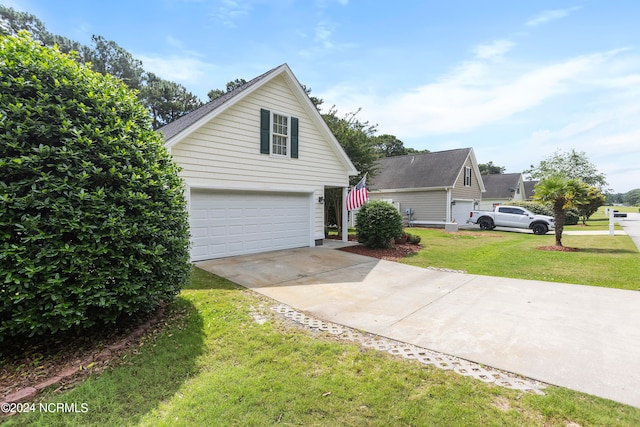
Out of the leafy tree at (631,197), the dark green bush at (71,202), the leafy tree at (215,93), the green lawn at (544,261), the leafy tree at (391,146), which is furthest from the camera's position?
the leafy tree at (631,197)

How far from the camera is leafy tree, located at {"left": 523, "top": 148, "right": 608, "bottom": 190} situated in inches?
1442

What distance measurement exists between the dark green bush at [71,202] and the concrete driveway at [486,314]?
99.9 inches

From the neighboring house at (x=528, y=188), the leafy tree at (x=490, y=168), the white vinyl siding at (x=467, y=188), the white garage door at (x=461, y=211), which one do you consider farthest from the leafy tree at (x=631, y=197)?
the white garage door at (x=461, y=211)

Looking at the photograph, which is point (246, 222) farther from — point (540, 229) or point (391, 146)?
point (391, 146)

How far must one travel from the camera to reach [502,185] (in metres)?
34.1

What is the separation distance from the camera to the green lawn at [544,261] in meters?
6.82

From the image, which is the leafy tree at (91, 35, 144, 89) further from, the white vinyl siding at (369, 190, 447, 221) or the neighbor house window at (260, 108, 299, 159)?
the white vinyl siding at (369, 190, 447, 221)

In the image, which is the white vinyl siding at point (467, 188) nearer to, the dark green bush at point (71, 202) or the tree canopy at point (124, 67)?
the dark green bush at point (71, 202)

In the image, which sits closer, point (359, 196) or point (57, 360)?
point (57, 360)

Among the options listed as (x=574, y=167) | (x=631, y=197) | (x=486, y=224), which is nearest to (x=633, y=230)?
(x=486, y=224)

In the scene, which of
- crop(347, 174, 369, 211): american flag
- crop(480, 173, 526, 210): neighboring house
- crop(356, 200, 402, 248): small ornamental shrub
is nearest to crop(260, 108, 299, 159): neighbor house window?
crop(347, 174, 369, 211): american flag

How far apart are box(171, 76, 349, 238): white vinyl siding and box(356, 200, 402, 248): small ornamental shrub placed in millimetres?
1759

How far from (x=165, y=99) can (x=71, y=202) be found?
96.6 feet

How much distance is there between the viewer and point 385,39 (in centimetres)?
916
